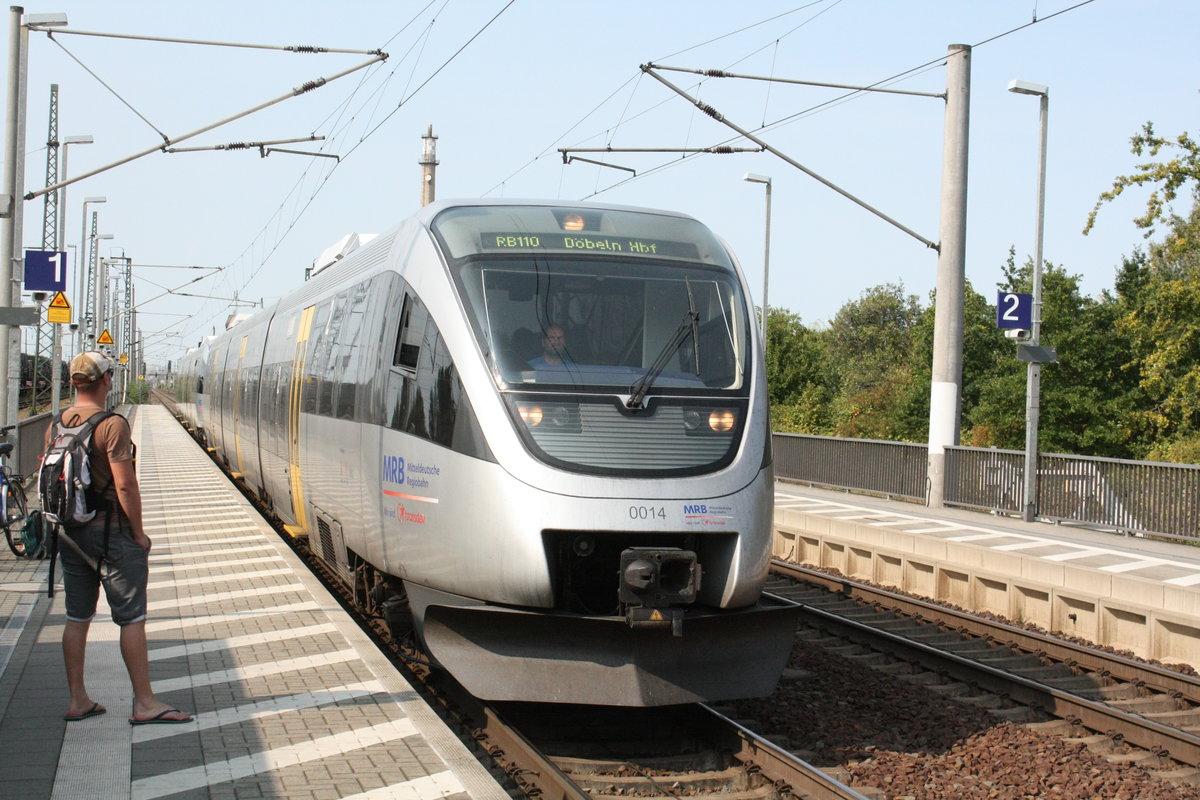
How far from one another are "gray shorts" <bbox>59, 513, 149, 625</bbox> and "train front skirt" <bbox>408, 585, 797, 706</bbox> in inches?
61.8

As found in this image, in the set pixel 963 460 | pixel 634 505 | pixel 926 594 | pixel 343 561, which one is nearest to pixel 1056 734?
pixel 634 505

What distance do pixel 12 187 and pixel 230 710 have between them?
13.3 metres

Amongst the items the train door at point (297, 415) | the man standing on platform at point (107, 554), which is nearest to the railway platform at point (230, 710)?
the man standing on platform at point (107, 554)

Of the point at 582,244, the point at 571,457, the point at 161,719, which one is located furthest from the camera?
the point at 582,244

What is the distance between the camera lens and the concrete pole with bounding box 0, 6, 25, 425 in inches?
703

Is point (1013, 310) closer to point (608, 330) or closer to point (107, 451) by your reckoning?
point (608, 330)

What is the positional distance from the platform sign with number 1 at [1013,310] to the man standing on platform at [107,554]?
1681cm

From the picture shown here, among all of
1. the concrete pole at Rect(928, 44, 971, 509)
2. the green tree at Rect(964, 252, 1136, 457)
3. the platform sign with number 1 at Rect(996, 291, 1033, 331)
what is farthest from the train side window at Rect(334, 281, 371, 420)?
the green tree at Rect(964, 252, 1136, 457)

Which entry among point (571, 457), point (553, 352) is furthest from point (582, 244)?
point (571, 457)

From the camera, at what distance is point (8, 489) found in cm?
1381

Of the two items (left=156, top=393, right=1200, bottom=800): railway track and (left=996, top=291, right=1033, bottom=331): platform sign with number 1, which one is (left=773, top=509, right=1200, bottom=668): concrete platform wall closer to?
(left=156, top=393, right=1200, bottom=800): railway track

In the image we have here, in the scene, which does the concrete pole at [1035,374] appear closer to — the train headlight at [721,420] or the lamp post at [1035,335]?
the lamp post at [1035,335]

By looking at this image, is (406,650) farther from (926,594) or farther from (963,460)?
(963,460)

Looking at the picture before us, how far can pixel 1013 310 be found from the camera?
20.7 meters
